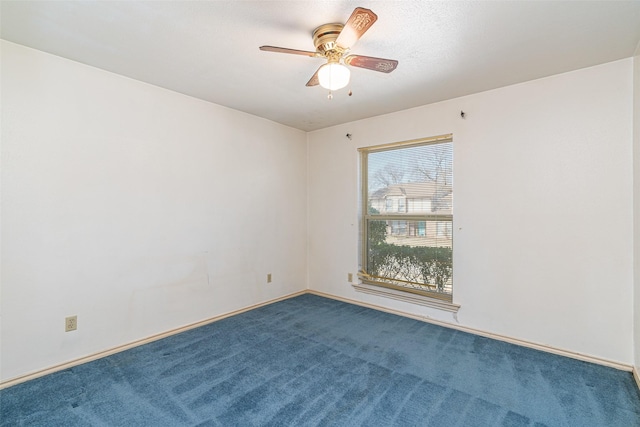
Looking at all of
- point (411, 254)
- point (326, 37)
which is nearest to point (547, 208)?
point (411, 254)

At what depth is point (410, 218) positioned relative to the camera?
3615mm

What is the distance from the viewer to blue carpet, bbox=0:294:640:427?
1.81 metres

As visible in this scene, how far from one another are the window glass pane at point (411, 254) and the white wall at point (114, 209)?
154 centimetres

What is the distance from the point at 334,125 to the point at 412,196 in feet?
5.10

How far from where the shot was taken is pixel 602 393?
206 cm

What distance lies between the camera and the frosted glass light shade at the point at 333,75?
1951 mm

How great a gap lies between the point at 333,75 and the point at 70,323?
2818 mm

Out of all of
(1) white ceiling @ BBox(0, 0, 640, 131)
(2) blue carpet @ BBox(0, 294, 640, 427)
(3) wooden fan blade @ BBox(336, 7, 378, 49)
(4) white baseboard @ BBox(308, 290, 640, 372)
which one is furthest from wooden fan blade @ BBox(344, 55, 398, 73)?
(4) white baseboard @ BBox(308, 290, 640, 372)

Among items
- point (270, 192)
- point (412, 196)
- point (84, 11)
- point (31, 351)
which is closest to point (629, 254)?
point (412, 196)

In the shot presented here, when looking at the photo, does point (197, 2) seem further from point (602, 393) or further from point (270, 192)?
point (602, 393)

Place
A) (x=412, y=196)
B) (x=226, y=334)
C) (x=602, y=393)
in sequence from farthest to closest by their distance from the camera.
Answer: (x=412, y=196)
(x=226, y=334)
(x=602, y=393)

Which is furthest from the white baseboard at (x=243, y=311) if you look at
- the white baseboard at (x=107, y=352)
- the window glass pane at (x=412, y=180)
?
the window glass pane at (x=412, y=180)

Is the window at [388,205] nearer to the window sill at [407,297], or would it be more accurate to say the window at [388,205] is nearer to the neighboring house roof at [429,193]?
the neighboring house roof at [429,193]

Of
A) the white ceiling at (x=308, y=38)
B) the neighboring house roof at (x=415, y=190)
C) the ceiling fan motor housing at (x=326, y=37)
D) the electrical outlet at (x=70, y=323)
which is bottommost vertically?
the electrical outlet at (x=70, y=323)
